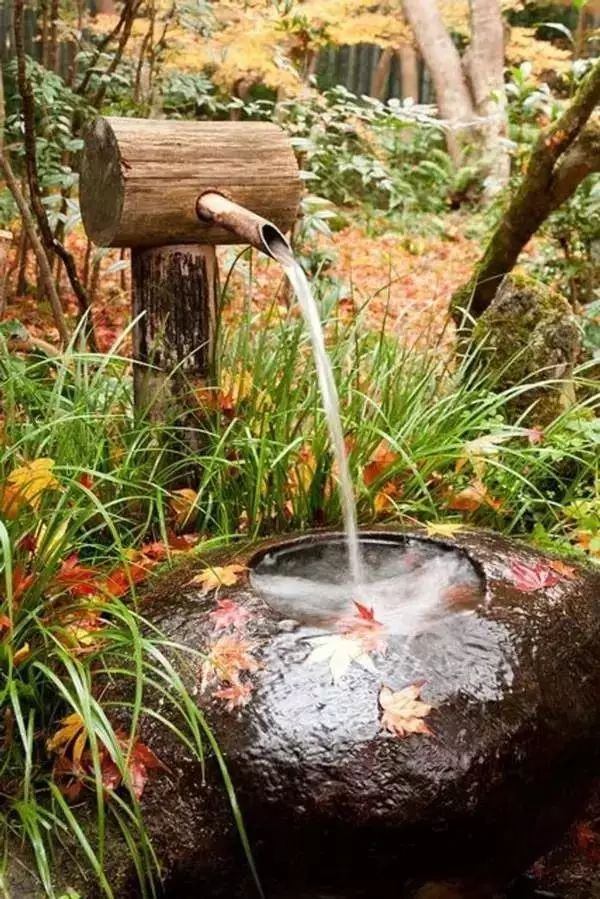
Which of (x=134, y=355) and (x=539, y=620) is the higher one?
(x=134, y=355)

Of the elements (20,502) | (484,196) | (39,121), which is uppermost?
(39,121)

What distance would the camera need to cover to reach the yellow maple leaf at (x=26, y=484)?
96.2 inches

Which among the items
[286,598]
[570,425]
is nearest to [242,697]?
[286,598]

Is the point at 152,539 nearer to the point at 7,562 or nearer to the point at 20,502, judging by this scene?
the point at 20,502

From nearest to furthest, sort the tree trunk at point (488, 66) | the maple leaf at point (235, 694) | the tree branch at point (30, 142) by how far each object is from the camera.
Answer: 1. the maple leaf at point (235, 694)
2. the tree branch at point (30, 142)
3. the tree trunk at point (488, 66)

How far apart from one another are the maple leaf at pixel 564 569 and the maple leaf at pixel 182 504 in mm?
1086

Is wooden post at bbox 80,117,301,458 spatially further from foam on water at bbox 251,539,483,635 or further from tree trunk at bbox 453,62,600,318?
tree trunk at bbox 453,62,600,318

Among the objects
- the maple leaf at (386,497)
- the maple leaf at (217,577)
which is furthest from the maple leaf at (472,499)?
the maple leaf at (217,577)

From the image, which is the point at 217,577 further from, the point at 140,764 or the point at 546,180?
the point at 546,180

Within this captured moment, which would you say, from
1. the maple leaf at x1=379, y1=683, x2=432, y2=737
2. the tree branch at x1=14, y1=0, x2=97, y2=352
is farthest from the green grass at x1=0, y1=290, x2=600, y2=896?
the tree branch at x1=14, y1=0, x2=97, y2=352

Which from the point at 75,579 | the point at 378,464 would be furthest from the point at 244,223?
the point at 75,579

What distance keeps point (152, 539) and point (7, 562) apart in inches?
45.6

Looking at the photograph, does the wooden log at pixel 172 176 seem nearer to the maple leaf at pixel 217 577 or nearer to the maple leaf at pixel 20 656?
the maple leaf at pixel 217 577

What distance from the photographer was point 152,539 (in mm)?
3258
